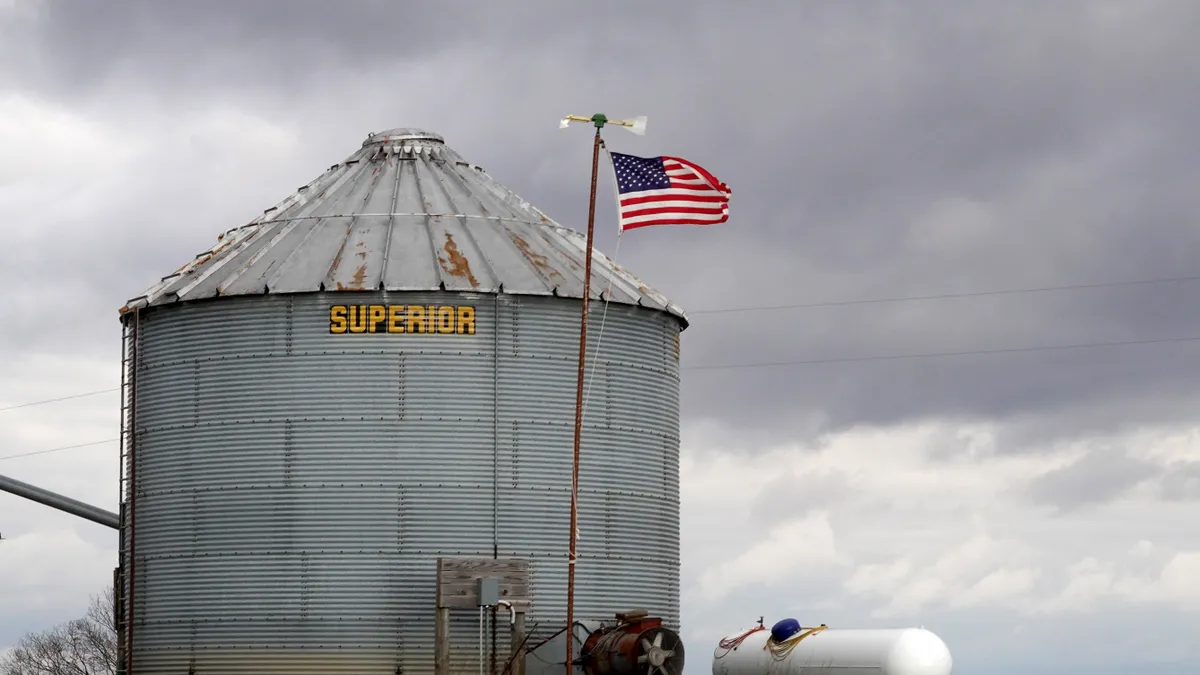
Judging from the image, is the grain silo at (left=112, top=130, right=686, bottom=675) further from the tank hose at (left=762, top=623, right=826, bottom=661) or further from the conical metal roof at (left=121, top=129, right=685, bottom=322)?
the tank hose at (left=762, top=623, right=826, bottom=661)

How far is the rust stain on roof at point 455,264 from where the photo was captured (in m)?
45.9

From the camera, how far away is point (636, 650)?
42219mm

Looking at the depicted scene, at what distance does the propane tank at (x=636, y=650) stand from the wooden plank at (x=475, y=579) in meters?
2.12

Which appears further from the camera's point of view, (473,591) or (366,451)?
(366,451)

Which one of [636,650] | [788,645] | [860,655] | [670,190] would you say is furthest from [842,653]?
[670,190]

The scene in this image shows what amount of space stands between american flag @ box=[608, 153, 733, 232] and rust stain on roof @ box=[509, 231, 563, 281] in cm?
532

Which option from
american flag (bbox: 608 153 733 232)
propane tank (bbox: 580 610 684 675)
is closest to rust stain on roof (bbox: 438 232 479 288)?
american flag (bbox: 608 153 733 232)

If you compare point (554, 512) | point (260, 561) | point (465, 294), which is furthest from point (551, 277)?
point (260, 561)

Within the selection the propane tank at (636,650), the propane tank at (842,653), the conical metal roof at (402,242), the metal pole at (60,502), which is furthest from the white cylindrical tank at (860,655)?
the metal pole at (60,502)

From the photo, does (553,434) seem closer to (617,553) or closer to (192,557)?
(617,553)

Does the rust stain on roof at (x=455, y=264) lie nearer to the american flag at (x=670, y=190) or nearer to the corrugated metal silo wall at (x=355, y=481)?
the corrugated metal silo wall at (x=355, y=481)

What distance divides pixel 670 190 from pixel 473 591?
10002mm

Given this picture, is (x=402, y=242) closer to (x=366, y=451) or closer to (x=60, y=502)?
(x=366, y=451)

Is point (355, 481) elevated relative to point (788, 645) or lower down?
elevated
